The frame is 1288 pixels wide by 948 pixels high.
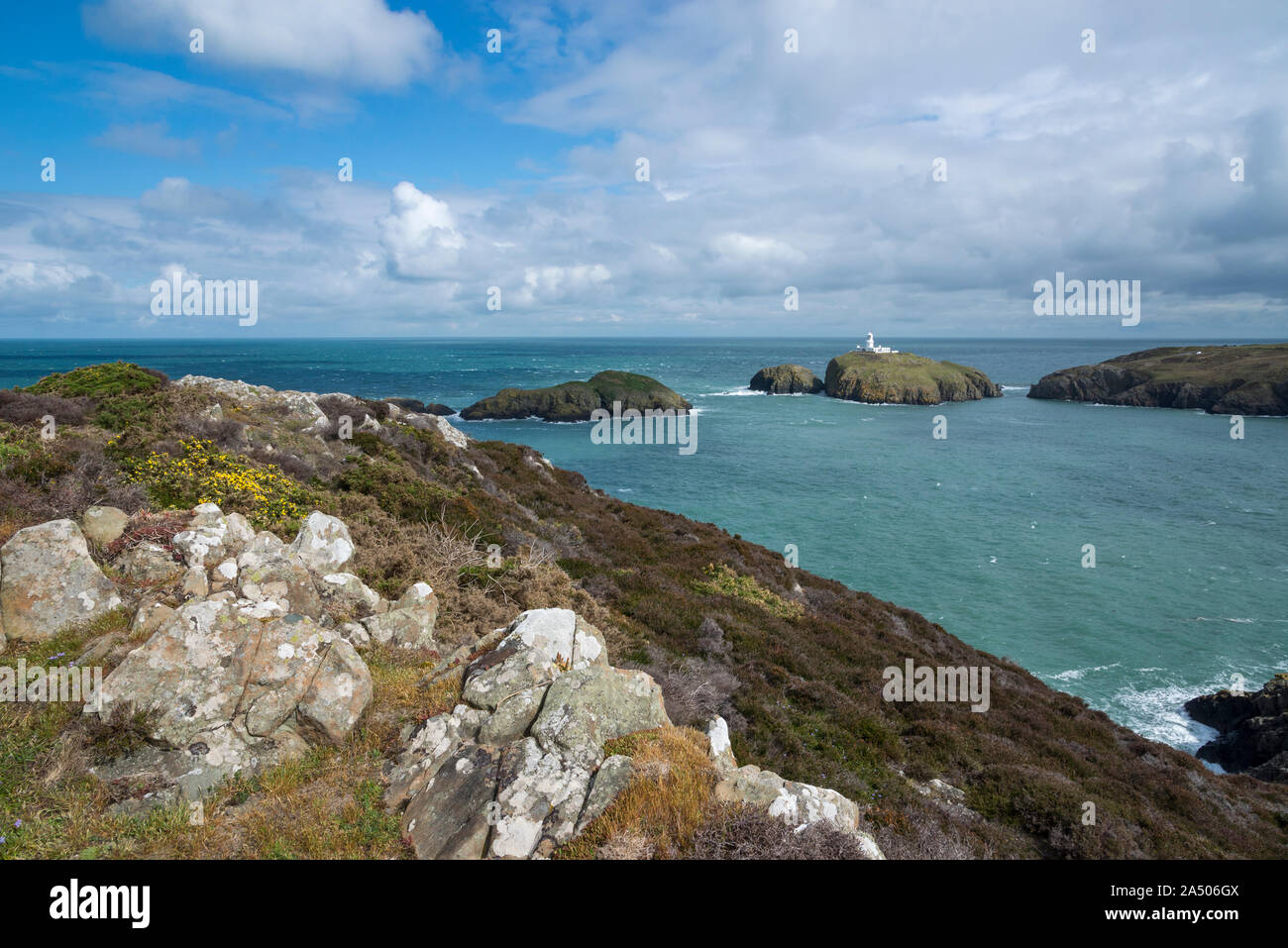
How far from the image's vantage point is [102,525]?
30.0 ft

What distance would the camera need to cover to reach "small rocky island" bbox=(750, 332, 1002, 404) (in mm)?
112062

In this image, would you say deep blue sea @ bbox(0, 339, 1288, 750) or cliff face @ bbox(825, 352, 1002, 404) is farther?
cliff face @ bbox(825, 352, 1002, 404)

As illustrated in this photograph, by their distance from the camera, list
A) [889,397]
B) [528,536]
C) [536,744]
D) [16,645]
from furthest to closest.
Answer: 1. [889,397]
2. [528,536]
3. [16,645]
4. [536,744]

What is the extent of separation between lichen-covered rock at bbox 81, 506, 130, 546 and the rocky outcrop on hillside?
2789 cm

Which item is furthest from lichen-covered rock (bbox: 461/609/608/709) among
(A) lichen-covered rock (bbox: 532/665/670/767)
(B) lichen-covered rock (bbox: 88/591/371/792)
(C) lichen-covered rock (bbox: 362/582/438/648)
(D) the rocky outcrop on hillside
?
(D) the rocky outcrop on hillside

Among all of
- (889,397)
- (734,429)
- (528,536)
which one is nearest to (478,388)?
Result: (734,429)

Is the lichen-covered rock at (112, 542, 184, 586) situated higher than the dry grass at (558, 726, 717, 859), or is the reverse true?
the lichen-covered rock at (112, 542, 184, 586)

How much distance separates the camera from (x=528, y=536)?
1748 centimetres

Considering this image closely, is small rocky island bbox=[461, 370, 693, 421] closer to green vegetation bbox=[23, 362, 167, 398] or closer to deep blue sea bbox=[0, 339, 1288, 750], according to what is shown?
deep blue sea bbox=[0, 339, 1288, 750]

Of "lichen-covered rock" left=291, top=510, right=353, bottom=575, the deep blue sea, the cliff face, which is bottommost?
the deep blue sea

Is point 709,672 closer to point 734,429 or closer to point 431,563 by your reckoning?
point 431,563

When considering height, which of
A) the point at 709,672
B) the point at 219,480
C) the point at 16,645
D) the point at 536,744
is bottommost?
the point at 709,672

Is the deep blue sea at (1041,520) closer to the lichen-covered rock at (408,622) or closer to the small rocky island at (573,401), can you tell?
the small rocky island at (573,401)
